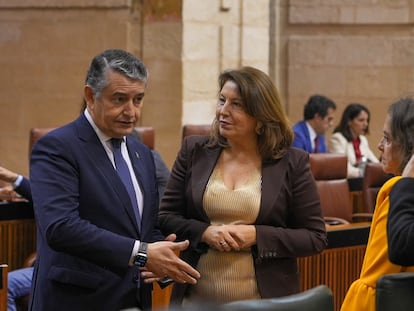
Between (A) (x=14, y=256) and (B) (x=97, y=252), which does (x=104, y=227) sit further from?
(A) (x=14, y=256)

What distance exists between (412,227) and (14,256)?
3311 mm

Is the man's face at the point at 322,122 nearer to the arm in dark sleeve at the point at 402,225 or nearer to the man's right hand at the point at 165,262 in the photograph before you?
the man's right hand at the point at 165,262

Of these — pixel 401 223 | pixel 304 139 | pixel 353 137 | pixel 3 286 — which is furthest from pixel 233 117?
pixel 353 137

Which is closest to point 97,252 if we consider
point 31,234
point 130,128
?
point 130,128

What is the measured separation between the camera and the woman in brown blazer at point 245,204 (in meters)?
3.32

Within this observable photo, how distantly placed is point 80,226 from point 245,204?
0.63 meters

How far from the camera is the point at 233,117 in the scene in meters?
3.40

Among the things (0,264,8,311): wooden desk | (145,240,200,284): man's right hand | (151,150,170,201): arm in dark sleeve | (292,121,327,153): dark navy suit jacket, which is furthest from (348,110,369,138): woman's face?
(145,240,200,284): man's right hand

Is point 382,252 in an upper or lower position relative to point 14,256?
upper

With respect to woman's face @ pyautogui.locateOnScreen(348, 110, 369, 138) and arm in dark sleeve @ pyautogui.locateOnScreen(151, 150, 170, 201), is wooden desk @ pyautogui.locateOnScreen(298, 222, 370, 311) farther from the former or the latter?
woman's face @ pyautogui.locateOnScreen(348, 110, 369, 138)

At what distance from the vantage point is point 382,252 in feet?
8.95

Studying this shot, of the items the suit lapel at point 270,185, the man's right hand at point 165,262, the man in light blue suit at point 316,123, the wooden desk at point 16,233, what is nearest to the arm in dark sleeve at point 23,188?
the wooden desk at point 16,233

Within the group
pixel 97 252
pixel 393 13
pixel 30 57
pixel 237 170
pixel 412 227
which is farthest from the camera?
pixel 393 13

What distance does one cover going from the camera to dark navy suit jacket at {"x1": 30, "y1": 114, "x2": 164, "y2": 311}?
2.94 meters
